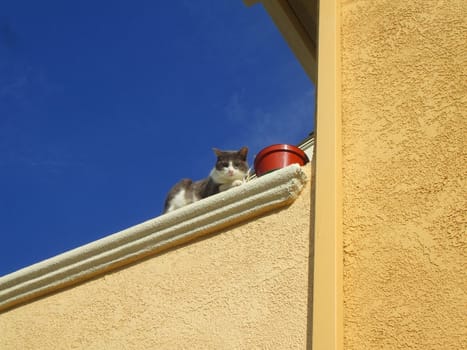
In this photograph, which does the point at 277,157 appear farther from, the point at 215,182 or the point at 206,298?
the point at 215,182

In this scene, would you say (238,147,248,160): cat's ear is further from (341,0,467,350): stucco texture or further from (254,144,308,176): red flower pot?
(341,0,467,350): stucco texture

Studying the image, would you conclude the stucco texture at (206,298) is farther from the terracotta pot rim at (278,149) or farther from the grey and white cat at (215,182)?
the grey and white cat at (215,182)

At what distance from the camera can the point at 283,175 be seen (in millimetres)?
2475

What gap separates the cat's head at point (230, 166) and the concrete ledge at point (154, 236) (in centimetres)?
251

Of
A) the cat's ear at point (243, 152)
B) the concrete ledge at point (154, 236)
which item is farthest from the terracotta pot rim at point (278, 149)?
the cat's ear at point (243, 152)

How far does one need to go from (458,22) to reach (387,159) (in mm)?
645

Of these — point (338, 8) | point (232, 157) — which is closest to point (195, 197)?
point (232, 157)

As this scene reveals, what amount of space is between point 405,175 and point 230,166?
3549 millimetres

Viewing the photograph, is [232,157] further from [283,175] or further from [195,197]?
[283,175]

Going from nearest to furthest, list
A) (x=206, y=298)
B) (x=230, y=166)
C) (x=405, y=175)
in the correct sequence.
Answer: (x=405, y=175) < (x=206, y=298) < (x=230, y=166)

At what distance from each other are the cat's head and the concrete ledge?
251 centimetres

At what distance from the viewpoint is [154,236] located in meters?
2.79

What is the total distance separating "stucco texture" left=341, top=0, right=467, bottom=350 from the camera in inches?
74.0

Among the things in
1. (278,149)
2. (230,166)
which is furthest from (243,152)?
(278,149)
